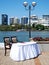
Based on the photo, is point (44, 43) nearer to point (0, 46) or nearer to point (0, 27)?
point (0, 46)

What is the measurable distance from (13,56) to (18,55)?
10.2 inches

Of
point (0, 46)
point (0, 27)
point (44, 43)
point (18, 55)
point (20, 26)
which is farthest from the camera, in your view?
point (20, 26)

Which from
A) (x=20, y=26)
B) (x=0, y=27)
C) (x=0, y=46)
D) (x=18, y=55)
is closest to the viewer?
(x=18, y=55)

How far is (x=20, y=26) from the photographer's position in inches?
1105

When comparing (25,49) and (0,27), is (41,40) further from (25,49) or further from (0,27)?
(0,27)

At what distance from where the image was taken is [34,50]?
295 inches

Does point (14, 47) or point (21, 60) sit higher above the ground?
point (14, 47)

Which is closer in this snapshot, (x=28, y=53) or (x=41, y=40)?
(x=28, y=53)

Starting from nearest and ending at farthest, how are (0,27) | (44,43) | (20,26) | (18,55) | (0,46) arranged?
(18,55)
(44,43)
(0,46)
(0,27)
(20,26)

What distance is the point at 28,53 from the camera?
7.24 metres

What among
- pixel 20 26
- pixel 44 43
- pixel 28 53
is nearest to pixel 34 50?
pixel 28 53

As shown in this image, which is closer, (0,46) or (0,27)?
(0,46)

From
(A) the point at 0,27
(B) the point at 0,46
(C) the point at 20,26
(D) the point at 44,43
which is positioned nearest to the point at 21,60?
(D) the point at 44,43

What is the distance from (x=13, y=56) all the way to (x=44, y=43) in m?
2.71
